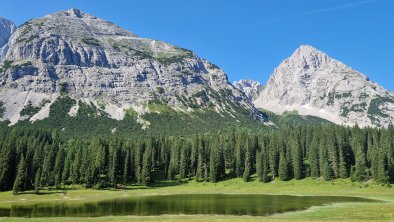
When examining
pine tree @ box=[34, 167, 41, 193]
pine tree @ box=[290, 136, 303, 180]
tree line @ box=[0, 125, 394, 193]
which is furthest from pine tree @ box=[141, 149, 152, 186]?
pine tree @ box=[290, 136, 303, 180]

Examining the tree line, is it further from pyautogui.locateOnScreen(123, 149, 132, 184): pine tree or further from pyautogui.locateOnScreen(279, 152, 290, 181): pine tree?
pyautogui.locateOnScreen(279, 152, 290, 181): pine tree

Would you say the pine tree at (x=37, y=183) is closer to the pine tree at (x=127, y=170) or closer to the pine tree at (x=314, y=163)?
the pine tree at (x=127, y=170)

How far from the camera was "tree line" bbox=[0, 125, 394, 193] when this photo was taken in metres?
128

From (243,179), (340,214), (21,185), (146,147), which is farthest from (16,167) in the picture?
(340,214)

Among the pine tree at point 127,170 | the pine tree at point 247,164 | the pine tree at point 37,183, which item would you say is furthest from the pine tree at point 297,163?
the pine tree at point 37,183

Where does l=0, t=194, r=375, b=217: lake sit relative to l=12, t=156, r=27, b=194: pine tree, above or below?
below

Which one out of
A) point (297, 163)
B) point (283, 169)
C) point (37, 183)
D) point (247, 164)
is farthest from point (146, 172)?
point (297, 163)

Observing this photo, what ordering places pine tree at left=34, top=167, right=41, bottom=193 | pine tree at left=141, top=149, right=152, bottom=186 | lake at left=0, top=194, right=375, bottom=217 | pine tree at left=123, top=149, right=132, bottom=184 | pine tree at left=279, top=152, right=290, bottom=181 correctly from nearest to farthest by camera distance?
lake at left=0, top=194, right=375, bottom=217 → pine tree at left=34, top=167, right=41, bottom=193 → pine tree at left=279, top=152, right=290, bottom=181 → pine tree at left=141, top=149, right=152, bottom=186 → pine tree at left=123, top=149, right=132, bottom=184

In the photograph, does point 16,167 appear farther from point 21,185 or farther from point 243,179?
point 243,179

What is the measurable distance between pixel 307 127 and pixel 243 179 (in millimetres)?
66112

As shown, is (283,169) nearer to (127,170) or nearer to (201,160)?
(201,160)

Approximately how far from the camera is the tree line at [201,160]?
12850cm

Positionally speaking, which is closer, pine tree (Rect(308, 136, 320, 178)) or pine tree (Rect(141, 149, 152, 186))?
pine tree (Rect(308, 136, 320, 178))

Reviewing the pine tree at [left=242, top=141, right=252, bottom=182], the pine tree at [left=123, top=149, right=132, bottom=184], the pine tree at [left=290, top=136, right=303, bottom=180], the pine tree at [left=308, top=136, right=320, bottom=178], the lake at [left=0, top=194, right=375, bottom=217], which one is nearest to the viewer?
the lake at [left=0, top=194, right=375, bottom=217]
